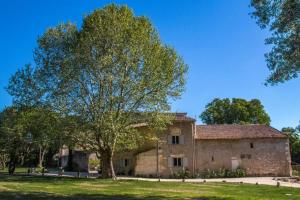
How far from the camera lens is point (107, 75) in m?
32.9

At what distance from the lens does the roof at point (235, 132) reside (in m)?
45.1

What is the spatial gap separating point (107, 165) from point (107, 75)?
8.03m

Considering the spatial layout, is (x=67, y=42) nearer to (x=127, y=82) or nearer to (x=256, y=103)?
(x=127, y=82)

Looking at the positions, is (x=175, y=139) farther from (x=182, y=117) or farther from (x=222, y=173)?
(x=222, y=173)

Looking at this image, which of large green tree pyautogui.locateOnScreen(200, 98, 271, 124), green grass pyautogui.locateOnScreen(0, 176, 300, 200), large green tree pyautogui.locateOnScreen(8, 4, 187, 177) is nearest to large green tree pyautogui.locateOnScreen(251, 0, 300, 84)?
green grass pyautogui.locateOnScreen(0, 176, 300, 200)

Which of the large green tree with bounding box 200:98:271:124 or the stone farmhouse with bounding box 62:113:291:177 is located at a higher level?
the large green tree with bounding box 200:98:271:124

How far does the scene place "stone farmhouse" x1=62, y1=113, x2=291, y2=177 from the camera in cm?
4431

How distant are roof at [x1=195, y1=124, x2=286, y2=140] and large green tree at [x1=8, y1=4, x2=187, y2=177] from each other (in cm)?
1193

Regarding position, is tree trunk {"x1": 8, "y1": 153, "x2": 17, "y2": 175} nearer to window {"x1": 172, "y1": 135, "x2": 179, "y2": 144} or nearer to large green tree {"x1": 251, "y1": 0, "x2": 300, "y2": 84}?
window {"x1": 172, "y1": 135, "x2": 179, "y2": 144}

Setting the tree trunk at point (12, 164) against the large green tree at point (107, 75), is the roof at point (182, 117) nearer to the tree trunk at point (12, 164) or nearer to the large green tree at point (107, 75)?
the large green tree at point (107, 75)

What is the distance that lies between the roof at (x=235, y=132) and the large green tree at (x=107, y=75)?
1193 centimetres

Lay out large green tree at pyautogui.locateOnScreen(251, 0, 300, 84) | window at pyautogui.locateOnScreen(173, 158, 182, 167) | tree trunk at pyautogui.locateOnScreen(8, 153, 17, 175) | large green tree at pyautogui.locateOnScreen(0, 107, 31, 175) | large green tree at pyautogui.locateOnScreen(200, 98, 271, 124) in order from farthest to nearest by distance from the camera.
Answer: large green tree at pyautogui.locateOnScreen(200, 98, 271, 124)
window at pyautogui.locateOnScreen(173, 158, 182, 167)
tree trunk at pyautogui.locateOnScreen(8, 153, 17, 175)
large green tree at pyautogui.locateOnScreen(0, 107, 31, 175)
large green tree at pyautogui.locateOnScreen(251, 0, 300, 84)

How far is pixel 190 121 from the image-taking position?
44781 millimetres

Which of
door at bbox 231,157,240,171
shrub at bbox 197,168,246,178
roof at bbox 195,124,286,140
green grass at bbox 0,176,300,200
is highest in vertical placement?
roof at bbox 195,124,286,140
